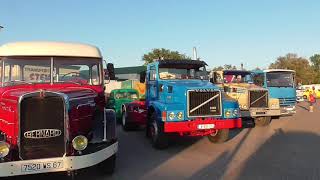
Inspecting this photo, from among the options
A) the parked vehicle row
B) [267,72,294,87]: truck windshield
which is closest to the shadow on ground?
the parked vehicle row

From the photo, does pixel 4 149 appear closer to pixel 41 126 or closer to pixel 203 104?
pixel 41 126

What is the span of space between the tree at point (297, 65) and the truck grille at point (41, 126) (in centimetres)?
8014

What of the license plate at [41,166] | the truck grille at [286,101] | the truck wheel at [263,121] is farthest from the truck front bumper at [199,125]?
the truck grille at [286,101]

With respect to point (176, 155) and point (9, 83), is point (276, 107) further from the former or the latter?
point (9, 83)

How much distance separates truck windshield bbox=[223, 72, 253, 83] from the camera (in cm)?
1808

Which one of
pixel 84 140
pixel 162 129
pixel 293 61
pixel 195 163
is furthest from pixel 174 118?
pixel 293 61

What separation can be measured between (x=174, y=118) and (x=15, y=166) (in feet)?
16.9

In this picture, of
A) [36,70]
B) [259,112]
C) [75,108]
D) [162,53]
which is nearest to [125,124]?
[259,112]

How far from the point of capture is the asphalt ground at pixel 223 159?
27.4ft

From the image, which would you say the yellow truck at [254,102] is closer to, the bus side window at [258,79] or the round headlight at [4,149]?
the bus side window at [258,79]

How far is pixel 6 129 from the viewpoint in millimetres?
7168

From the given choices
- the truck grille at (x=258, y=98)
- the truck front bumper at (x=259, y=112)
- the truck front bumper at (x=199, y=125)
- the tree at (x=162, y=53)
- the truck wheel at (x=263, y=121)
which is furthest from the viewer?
the tree at (x=162, y=53)

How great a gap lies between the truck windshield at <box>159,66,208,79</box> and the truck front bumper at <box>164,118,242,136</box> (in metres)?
1.96

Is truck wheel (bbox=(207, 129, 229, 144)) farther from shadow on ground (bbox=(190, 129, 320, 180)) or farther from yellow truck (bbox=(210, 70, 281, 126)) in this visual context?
yellow truck (bbox=(210, 70, 281, 126))
